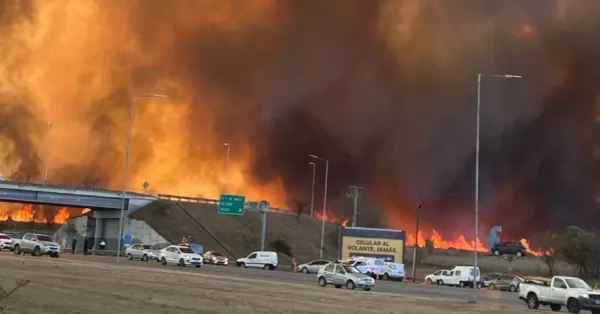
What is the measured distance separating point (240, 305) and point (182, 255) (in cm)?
3539

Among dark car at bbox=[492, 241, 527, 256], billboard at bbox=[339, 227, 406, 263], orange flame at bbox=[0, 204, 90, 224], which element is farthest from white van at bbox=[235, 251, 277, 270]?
orange flame at bbox=[0, 204, 90, 224]

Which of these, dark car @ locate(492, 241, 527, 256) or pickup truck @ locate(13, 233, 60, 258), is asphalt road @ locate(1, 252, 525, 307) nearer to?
pickup truck @ locate(13, 233, 60, 258)

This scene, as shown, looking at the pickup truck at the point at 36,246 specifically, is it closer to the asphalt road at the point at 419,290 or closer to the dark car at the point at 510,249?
the asphalt road at the point at 419,290

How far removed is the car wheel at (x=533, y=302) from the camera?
3281 centimetres

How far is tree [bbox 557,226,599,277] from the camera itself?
76000mm

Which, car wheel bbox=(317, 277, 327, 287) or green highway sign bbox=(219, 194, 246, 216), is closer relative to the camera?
car wheel bbox=(317, 277, 327, 287)

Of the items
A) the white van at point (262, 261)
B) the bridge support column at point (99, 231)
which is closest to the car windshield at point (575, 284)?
the white van at point (262, 261)

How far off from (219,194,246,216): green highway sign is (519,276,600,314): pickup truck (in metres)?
51.1

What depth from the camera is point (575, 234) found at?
260ft

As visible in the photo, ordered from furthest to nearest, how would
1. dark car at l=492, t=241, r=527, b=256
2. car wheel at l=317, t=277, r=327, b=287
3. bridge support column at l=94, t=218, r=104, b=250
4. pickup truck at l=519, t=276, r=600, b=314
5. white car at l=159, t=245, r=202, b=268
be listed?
bridge support column at l=94, t=218, r=104, b=250
dark car at l=492, t=241, r=527, b=256
white car at l=159, t=245, r=202, b=268
car wheel at l=317, t=277, r=327, b=287
pickup truck at l=519, t=276, r=600, b=314

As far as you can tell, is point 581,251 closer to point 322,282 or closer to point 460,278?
point 460,278

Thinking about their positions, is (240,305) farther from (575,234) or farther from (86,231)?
(86,231)

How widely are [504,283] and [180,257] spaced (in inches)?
1037

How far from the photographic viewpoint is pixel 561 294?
106 ft
